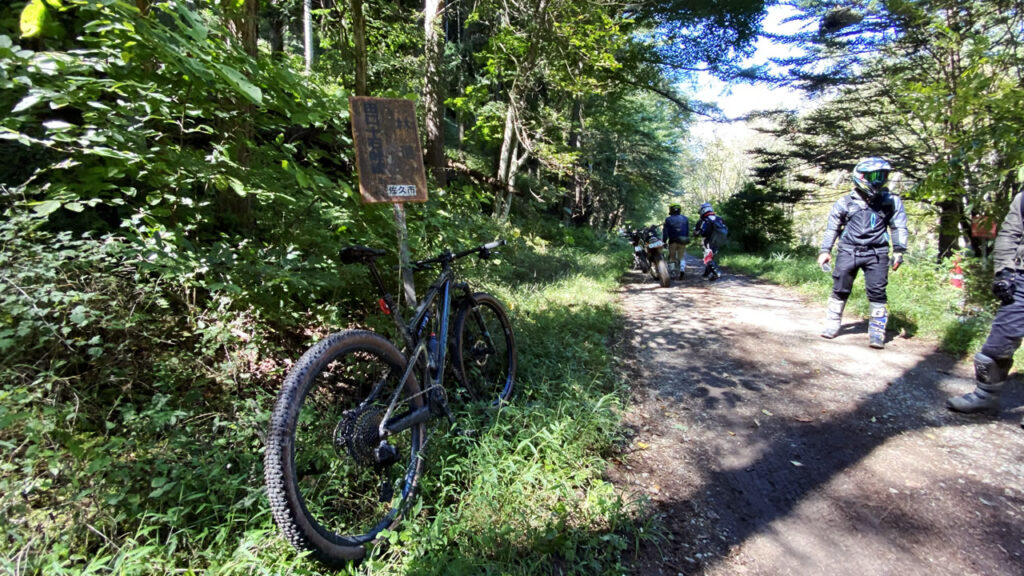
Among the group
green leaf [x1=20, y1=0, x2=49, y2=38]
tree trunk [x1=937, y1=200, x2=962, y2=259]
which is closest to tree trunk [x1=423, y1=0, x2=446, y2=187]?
green leaf [x1=20, y1=0, x2=49, y2=38]

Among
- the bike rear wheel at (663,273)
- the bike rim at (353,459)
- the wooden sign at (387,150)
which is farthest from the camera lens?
the bike rear wheel at (663,273)

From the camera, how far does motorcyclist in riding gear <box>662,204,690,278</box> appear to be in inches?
390

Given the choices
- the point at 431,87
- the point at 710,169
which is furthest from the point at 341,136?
the point at 710,169

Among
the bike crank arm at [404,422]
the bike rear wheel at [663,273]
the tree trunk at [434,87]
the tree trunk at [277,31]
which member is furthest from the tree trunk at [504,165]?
the tree trunk at [277,31]

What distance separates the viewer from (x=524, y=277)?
826 centimetres

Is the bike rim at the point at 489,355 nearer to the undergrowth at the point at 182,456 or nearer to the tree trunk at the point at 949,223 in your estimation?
the undergrowth at the point at 182,456

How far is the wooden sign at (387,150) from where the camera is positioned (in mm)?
2354

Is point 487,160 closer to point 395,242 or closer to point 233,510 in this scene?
point 395,242

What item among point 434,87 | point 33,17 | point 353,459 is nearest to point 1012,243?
point 353,459

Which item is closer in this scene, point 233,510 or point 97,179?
point 233,510

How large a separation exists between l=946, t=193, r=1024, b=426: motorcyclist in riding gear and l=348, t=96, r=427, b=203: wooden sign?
428 cm

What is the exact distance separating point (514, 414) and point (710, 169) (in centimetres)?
6105

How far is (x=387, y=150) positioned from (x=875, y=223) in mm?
5185

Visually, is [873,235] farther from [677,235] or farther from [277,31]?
[277,31]
